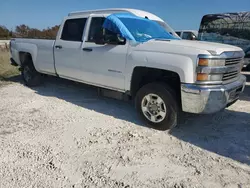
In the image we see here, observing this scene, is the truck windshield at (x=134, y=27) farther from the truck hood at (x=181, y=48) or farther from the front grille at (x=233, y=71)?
the front grille at (x=233, y=71)

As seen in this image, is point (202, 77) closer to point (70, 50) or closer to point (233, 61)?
point (233, 61)

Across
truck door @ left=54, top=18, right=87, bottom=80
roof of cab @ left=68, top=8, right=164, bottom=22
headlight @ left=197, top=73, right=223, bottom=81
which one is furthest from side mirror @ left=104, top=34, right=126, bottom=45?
headlight @ left=197, top=73, right=223, bottom=81

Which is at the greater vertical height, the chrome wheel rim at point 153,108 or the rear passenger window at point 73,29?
the rear passenger window at point 73,29

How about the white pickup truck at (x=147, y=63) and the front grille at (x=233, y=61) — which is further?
the front grille at (x=233, y=61)

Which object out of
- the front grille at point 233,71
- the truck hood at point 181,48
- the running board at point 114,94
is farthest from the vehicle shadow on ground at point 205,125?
the truck hood at point 181,48

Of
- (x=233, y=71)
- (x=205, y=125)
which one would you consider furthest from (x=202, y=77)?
(x=205, y=125)

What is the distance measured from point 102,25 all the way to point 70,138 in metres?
2.25

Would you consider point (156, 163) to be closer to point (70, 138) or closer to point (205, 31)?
point (70, 138)

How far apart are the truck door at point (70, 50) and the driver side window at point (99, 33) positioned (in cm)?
29

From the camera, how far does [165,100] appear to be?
12.4ft

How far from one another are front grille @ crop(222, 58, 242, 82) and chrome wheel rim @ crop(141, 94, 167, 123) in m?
1.04

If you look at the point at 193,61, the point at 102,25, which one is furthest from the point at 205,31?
the point at 193,61

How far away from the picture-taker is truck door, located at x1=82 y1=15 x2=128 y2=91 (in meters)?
4.24

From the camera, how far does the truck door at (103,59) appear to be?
13.9ft
